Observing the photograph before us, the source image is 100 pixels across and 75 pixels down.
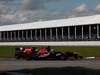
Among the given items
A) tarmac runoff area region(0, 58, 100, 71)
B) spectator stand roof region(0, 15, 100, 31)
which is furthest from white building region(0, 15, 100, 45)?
tarmac runoff area region(0, 58, 100, 71)

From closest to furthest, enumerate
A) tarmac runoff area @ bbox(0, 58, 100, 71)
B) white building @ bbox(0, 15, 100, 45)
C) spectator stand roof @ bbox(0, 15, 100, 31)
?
tarmac runoff area @ bbox(0, 58, 100, 71) < spectator stand roof @ bbox(0, 15, 100, 31) < white building @ bbox(0, 15, 100, 45)

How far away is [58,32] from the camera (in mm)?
73625

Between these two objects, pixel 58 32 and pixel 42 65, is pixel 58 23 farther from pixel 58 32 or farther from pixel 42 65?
pixel 42 65

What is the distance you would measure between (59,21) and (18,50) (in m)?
29.2

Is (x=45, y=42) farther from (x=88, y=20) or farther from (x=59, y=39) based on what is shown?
(x=88, y=20)

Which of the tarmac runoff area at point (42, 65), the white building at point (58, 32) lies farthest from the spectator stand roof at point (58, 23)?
the tarmac runoff area at point (42, 65)

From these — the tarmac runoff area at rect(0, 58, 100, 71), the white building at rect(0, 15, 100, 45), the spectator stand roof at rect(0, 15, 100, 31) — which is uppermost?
the spectator stand roof at rect(0, 15, 100, 31)

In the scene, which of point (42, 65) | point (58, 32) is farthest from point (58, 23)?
point (42, 65)

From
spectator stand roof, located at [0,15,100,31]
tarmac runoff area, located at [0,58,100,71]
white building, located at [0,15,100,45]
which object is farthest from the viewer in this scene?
white building, located at [0,15,100,45]

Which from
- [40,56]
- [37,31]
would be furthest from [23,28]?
[40,56]

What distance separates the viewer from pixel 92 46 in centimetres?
5756

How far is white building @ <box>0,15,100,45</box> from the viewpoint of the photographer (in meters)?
60.9

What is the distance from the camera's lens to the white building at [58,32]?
60916 mm

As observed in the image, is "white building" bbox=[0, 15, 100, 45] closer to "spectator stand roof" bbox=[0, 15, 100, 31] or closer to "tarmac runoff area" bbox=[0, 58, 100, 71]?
"spectator stand roof" bbox=[0, 15, 100, 31]
